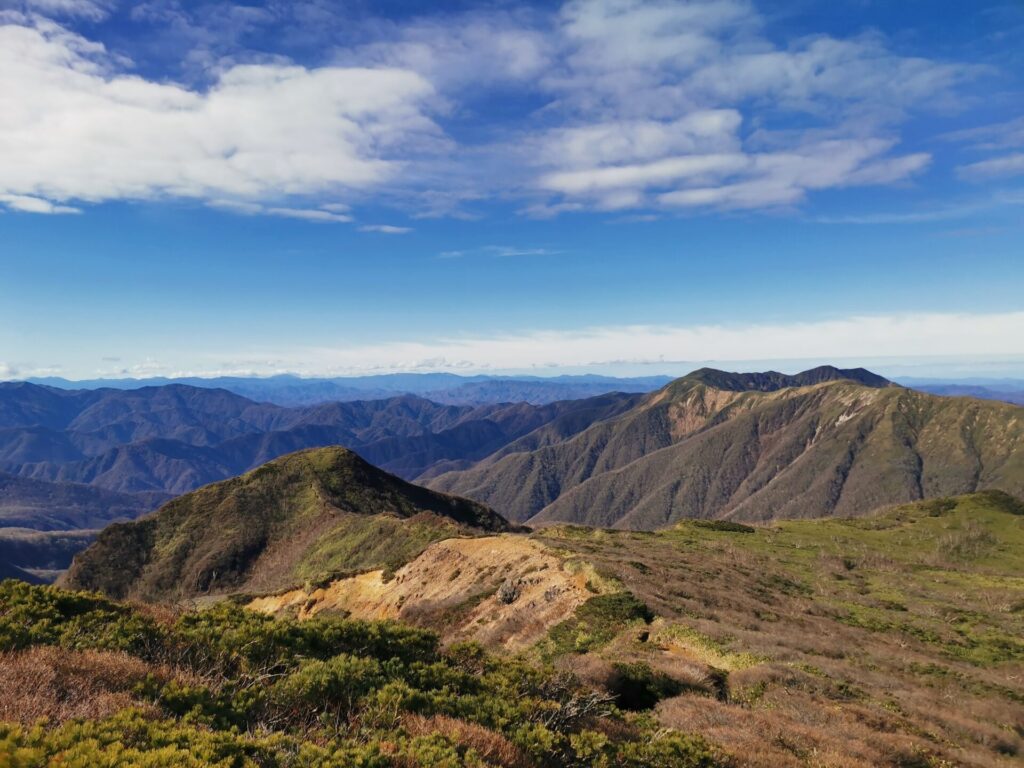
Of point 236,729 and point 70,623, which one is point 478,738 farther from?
point 70,623

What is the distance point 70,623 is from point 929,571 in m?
110

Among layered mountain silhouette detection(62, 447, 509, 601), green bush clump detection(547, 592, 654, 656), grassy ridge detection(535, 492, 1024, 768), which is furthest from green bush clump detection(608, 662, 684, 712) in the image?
layered mountain silhouette detection(62, 447, 509, 601)

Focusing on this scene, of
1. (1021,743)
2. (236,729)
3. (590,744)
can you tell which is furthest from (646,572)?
(236,729)

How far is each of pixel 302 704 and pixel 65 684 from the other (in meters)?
5.14

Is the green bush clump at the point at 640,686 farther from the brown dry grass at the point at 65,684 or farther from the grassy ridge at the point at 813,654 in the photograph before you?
the brown dry grass at the point at 65,684

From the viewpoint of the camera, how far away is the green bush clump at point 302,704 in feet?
32.2

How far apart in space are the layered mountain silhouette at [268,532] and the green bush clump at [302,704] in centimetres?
6976

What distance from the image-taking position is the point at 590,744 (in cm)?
1338

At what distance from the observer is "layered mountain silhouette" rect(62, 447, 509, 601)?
4008 inches

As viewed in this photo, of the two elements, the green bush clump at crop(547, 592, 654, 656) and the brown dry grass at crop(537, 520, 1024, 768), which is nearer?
the brown dry grass at crop(537, 520, 1024, 768)

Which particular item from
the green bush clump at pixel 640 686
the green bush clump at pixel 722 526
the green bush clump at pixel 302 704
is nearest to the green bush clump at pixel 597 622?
the green bush clump at pixel 640 686

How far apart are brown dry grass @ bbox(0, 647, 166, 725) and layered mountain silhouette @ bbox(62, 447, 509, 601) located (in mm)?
74685

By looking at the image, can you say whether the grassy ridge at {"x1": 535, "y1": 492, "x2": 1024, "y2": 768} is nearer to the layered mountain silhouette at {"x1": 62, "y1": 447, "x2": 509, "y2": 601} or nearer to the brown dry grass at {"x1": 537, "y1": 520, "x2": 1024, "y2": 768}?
the brown dry grass at {"x1": 537, "y1": 520, "x2": 1024, "y2": 768}

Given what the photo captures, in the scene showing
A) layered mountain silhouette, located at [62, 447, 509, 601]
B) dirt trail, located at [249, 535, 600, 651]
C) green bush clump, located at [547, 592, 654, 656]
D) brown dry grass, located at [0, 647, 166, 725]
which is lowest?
layered mountain silhouette, located at [62, 447, 509, 601]
